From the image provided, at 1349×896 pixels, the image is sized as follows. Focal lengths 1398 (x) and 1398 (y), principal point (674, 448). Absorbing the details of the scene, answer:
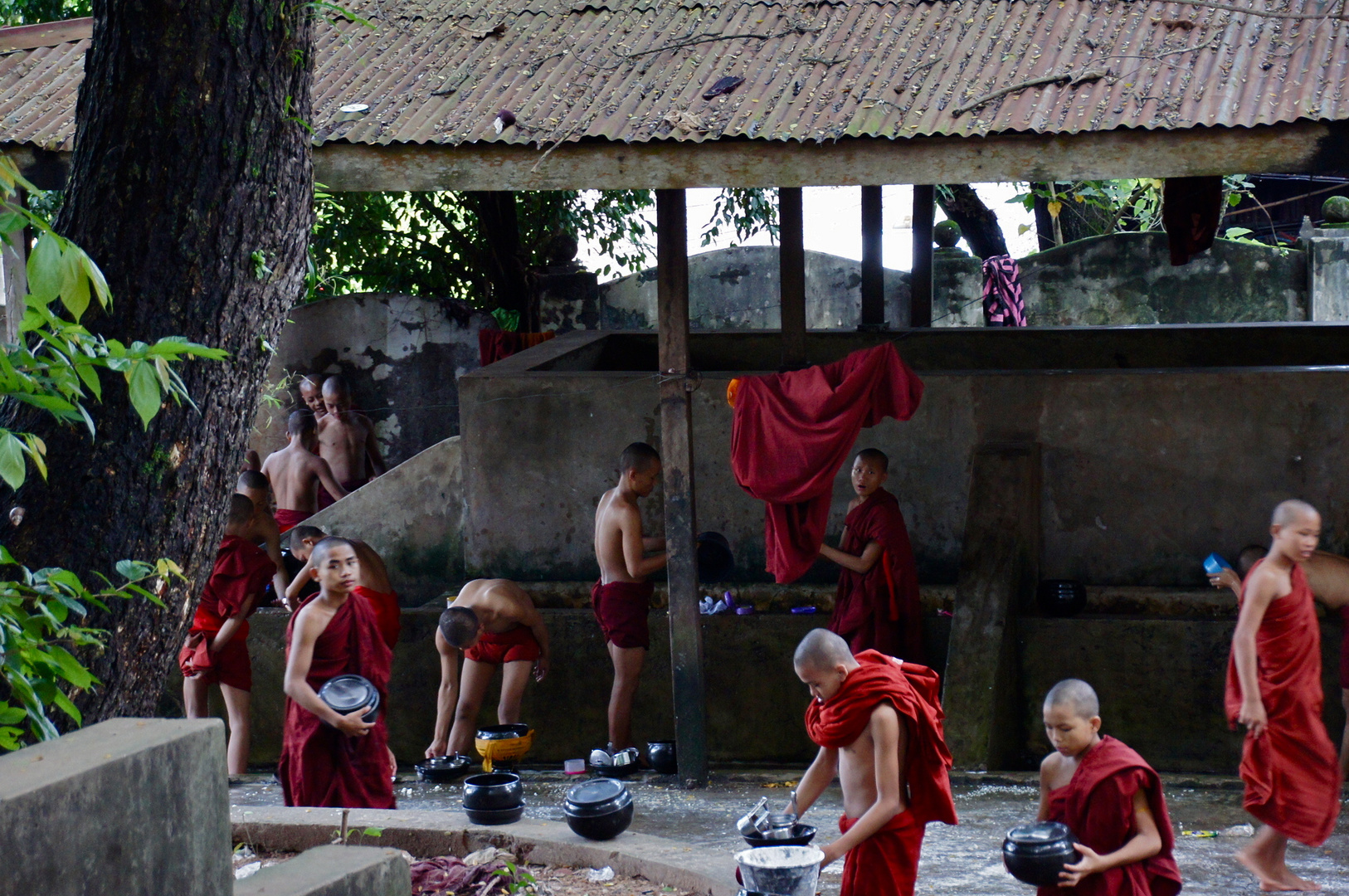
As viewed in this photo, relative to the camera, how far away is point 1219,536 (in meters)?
7.95

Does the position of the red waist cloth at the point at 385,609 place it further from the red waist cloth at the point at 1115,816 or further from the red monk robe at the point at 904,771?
the red waist cloth at the point at 1115,816

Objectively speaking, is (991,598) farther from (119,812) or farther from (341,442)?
(119,812)

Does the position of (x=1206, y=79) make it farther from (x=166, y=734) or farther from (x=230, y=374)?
(x=166, y=734)

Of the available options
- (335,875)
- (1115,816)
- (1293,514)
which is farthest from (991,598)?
(335,875)

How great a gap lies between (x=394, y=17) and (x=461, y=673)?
3.84 meters

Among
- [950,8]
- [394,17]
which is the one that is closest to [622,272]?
[394,17]

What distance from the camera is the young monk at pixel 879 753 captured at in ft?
15.1

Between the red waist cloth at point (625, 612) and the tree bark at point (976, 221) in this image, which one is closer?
the red waist cloth at point (625, 612)

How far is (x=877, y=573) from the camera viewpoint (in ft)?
25.5

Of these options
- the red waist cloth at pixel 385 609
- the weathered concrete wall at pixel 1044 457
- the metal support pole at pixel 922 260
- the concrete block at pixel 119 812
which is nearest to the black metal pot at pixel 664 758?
the weathered concrete wall at pixel 1044 457

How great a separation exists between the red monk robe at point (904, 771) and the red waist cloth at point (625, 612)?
10.5 ft

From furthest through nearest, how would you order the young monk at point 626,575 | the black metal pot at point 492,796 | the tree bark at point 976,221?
the tree bark at point 976,221 → the young monk at point 626,575 → the black metal pot at point 492,796

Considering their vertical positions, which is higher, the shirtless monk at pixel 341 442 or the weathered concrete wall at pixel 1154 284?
the weathered concrete wall at pixel 1154 284

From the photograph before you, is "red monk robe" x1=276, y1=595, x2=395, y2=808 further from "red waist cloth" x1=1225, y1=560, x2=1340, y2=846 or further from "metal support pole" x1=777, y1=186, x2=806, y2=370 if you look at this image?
"red waist cloth" x1=1225, y1=560, x2=1340, y2=846
